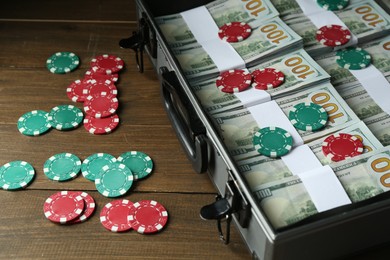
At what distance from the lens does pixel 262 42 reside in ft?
3.67

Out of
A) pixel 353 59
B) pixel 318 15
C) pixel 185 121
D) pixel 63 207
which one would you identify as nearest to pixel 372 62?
pixel 353 59

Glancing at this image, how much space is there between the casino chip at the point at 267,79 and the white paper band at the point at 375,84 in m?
0.14

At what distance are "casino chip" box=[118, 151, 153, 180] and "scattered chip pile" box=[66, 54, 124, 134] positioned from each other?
0.07m

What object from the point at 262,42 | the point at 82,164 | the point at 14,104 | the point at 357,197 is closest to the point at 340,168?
the point at 357,197

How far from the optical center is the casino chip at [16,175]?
3.27 ft

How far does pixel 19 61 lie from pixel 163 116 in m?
0.31

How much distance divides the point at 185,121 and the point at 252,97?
121 mm

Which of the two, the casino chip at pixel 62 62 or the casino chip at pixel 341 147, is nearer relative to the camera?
the casino chip at pixel 341 147

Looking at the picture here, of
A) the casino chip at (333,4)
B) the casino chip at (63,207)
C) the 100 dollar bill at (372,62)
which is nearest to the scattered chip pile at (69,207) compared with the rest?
the casino chip at (63,207)

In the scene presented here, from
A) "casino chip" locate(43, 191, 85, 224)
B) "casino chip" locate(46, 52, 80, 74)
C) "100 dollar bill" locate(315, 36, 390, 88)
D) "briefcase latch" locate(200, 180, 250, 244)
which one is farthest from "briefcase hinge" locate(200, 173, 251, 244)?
"casino chip" locate(46, 52, 80, 74)

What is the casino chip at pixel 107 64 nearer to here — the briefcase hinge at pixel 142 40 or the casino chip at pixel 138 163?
the briefcase hinge at pixel 142 40

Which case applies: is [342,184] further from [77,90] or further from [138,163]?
[77,90]

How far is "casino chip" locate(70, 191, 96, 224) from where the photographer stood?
37.6 inches

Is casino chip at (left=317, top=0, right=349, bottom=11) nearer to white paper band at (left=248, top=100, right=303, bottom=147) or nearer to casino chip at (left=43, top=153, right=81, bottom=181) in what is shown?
white paper band at (left=248, top=100, right=303, bottom=147)
